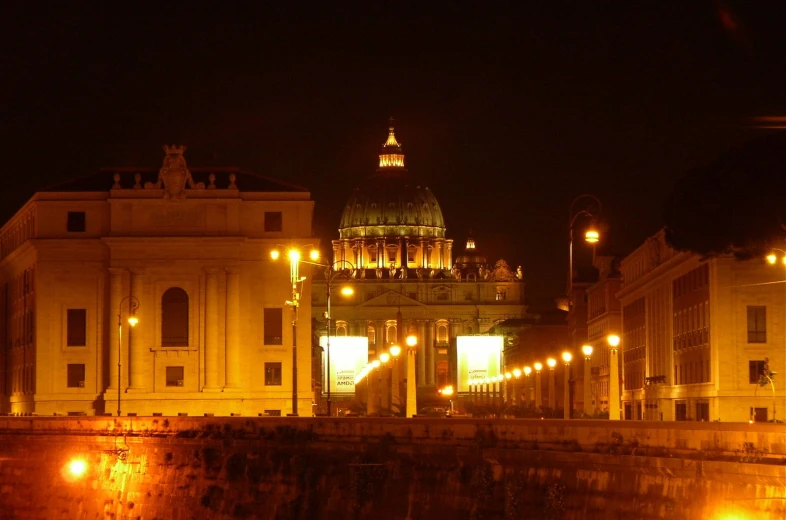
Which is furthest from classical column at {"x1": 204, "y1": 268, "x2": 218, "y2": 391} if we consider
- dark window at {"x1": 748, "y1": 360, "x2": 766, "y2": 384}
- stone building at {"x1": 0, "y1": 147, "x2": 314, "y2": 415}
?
dark window at {"x1": 748, "y1": 360, "x2": 766, "y2": 384}

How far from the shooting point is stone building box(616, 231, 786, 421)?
6931cm

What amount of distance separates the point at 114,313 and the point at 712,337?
37.9m

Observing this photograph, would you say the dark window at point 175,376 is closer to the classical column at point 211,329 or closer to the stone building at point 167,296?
the stone building at point 167,296

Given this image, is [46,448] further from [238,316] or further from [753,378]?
[238,316]

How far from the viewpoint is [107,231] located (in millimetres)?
102625

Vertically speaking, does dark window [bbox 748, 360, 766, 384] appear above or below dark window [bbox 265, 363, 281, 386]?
below

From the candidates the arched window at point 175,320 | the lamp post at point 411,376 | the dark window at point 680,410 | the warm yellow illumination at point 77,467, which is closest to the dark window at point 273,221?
the arched window at point 175,320

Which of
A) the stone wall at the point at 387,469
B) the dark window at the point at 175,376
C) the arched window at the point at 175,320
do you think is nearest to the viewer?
the stone wall at the point at 387,469

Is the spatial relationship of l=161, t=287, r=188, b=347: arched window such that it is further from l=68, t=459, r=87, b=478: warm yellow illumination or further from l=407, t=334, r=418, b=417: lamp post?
l=407, t=334, r=418, b=417: lamp post

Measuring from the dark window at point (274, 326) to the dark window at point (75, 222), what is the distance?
10.7 meters

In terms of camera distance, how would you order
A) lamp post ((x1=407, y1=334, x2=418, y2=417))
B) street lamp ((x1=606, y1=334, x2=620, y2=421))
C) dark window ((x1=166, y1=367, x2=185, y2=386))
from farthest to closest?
dark window ((x1=166, y1=367, x2=185, y2=386)) → lamp post ((x1=407, y1=334, x2=418, y2=417)) → street lamp ((x1=606, y1=334, x2=620, y2=421))

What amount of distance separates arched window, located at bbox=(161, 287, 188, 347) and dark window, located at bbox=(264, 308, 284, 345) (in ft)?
13.5

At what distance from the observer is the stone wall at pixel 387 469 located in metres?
34.4

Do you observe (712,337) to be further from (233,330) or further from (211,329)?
(211,329)
